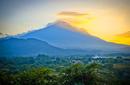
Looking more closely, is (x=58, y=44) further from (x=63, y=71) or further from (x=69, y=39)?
(x=63, y=71)

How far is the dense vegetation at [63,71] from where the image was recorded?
4.04 m

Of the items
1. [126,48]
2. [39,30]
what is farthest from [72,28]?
[126,48]

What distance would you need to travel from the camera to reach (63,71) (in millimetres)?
4047

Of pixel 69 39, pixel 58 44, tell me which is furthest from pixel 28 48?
pixel 69 39

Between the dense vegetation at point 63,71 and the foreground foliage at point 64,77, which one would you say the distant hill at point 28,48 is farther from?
the foreground foliage at point 64,77

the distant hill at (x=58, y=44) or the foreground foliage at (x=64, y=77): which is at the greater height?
the distant hill at (x=58, y=44)

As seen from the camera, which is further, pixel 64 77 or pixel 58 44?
pixel 58 44

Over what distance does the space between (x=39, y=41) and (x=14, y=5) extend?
535 millimetres

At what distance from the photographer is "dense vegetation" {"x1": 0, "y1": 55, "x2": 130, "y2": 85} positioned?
4.04 metres

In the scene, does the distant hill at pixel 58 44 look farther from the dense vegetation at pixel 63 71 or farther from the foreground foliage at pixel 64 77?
the foreground foliage at pixel 64 77

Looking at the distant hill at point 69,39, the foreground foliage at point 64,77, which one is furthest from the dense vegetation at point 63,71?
the distant hill at point 69,39

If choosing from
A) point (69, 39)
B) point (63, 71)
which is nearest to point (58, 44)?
point (69, 39)

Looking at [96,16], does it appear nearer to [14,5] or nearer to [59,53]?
[59,53]

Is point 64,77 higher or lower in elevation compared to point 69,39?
lower
